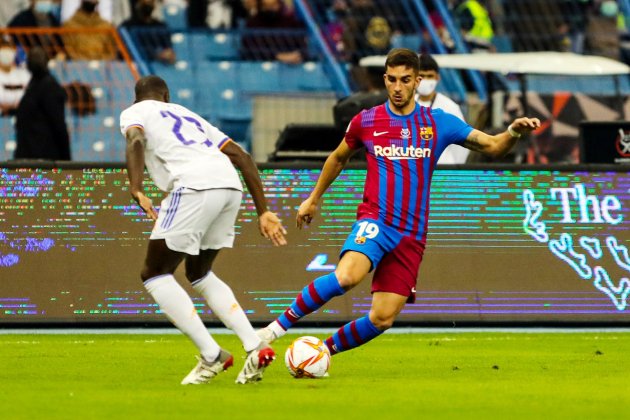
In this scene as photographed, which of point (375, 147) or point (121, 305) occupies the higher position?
point (375, 147)

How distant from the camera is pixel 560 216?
14.6 metres

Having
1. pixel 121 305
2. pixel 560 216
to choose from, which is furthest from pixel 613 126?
pixel 121 305

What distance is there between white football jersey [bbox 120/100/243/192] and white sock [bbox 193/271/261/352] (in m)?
0.63

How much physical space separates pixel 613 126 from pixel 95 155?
745 cm

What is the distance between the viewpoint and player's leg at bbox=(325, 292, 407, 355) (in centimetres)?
1026

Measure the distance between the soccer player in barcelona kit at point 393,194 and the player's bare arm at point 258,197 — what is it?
1.99 ft

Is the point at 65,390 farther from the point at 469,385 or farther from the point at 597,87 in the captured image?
the point at 597,87

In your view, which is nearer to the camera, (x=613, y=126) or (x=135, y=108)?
(x=135, y=108)

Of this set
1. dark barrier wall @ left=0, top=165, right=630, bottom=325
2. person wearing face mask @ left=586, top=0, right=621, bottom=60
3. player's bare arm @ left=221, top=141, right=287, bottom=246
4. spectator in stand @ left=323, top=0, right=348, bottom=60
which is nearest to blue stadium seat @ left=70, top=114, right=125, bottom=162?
spectator in stand @ left=323, top=0, right=348, bottom=60

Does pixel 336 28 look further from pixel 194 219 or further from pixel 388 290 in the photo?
pixel 194 219

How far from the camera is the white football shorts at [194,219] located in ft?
31.7

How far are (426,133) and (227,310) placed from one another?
5.79ft

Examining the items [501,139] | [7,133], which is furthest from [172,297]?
[7,133]

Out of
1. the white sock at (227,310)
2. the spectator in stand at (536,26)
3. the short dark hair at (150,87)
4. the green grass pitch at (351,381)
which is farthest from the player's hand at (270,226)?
the spectator in stand at (536,26)
